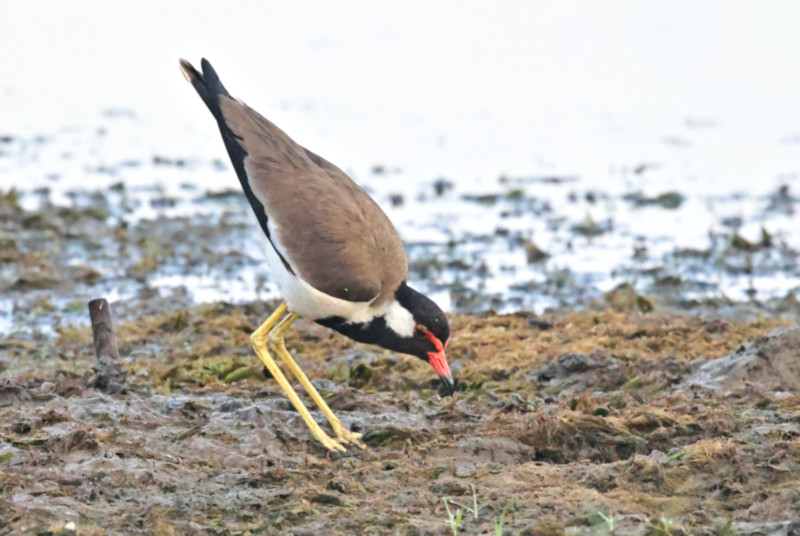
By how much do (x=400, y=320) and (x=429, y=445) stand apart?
961mm

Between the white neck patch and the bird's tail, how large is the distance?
160 cm

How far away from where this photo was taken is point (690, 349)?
26.4 feet

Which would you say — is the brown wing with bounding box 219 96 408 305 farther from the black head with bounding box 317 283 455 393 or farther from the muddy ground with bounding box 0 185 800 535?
the muddy ground with bounding box 0 185 800 535

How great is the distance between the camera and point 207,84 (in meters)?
6.97

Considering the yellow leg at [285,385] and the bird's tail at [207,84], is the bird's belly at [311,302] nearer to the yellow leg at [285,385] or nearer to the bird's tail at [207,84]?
the yellow leg at [285,385]

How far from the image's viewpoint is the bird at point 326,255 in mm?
6203

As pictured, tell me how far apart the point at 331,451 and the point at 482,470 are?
2.86ft

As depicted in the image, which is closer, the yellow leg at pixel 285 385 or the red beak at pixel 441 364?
the yellow leg at pixel 285 385

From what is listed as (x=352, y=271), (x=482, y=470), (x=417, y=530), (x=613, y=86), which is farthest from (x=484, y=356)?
(x=613, y=86)

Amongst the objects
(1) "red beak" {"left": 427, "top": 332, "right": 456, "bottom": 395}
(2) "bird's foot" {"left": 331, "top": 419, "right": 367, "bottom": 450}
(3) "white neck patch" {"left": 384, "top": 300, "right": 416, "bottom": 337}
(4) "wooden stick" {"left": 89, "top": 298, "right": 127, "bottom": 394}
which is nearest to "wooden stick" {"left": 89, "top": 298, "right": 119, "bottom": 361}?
(4) "wooden stick" {"left": 89, "top": 298, "right": 127, "bottom": 394}

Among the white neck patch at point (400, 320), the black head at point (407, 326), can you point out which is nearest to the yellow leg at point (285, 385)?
Answer: the black head at point (407, 326)

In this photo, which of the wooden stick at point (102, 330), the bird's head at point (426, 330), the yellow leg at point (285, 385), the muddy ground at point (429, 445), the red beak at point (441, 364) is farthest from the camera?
the wooden stick at point (102, 330)

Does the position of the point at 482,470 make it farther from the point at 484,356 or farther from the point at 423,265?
the point at 423,265

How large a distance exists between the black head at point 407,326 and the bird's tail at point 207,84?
150 cm
